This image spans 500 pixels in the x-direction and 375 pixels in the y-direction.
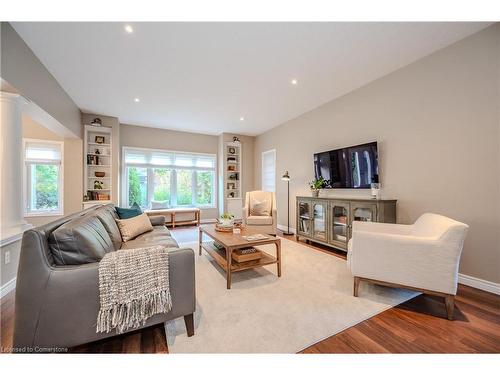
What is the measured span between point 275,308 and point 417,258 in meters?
1.29

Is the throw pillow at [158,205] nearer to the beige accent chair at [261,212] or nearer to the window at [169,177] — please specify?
the window at [169,177]

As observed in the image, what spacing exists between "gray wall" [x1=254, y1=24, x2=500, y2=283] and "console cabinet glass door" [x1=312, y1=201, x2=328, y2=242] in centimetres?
92

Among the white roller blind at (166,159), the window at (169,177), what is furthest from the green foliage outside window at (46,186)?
the white roller blind at (166,159)

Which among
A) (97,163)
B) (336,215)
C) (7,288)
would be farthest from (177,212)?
(336,215)

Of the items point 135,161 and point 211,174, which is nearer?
point 135,161

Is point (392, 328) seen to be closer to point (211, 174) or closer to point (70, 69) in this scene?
point (70, 69)

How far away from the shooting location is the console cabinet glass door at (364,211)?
2.72 m

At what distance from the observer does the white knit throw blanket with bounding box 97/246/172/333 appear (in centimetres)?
121

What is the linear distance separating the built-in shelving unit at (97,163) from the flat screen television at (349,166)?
4741 millimetres

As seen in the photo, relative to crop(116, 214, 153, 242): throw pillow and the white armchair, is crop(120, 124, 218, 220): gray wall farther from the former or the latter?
the white armchair

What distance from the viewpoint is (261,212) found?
440 cm
